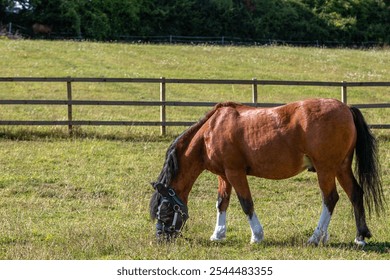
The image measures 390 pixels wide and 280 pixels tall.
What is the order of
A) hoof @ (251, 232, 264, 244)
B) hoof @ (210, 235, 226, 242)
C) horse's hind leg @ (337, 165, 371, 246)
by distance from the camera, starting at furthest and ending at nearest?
hoof @ (210, 235, 226, 242), hoof @ (251, 232, 264, 244), horse's hind leg @ (337, 165, 371, 246)

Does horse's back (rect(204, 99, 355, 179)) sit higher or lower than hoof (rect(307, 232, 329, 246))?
higher

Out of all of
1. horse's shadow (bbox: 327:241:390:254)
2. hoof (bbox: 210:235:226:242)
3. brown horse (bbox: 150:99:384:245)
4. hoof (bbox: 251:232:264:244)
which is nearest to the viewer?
horse's shadow (bbox: 327:241:390:254)

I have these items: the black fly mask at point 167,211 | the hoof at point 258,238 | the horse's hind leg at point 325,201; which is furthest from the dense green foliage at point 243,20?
the horse's hind leg at point 325,201

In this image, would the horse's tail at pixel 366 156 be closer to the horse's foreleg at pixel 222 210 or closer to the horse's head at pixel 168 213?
the horse's foreleg at pixel 222 210

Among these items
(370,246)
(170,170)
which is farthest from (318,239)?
(170,170)

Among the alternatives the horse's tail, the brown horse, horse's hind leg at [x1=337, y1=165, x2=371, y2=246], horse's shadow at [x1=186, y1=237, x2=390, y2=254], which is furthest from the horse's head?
the horse's tail

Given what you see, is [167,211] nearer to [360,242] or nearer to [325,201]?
[325,201]

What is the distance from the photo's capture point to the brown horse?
714 cm

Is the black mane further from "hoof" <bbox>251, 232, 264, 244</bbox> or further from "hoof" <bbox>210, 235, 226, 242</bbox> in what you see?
"hoof" <bbox>251, 232, 264, 244</bbox>

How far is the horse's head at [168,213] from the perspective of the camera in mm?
7332

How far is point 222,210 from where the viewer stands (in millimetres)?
7773

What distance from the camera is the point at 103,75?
25.6 metres
